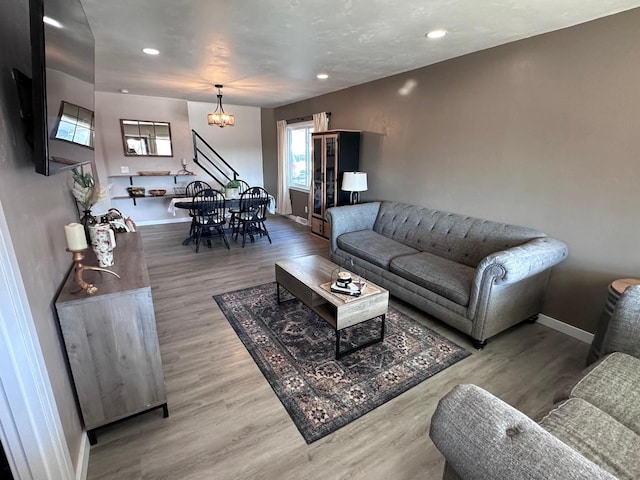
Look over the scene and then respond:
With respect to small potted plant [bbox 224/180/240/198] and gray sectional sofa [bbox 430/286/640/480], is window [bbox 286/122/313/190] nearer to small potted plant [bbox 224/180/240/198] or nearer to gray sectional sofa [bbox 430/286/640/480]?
small potted plant [bbox 224/180/240/198]

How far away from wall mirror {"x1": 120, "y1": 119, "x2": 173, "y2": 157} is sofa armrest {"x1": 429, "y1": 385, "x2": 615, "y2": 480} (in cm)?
681

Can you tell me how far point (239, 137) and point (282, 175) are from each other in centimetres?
149

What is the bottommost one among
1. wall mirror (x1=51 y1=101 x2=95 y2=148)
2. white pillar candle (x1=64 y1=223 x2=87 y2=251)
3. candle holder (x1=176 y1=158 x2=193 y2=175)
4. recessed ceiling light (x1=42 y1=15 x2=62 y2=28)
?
white pillar candle (x1=64 y1=223 x2=87 y2=251)

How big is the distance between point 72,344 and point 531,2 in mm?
3380

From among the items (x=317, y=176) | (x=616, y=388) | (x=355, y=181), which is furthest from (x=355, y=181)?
(x=616, y=388)

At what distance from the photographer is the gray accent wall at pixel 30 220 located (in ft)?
3.76

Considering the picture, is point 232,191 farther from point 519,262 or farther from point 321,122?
point 519,262

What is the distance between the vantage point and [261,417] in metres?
1.85

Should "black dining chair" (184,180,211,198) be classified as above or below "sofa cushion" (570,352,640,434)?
above

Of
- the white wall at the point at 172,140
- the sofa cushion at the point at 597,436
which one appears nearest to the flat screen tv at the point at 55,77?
the sofa cushion at the point at 597,436

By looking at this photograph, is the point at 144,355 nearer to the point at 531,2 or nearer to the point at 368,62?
the point at 531,2

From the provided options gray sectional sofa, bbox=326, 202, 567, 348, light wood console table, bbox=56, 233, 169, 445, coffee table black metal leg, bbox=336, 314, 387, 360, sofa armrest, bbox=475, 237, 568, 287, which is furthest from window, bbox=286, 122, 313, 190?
light wood console table, bbox=56, 233, 169, 445

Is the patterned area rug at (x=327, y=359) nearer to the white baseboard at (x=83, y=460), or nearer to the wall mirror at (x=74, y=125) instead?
the white baseboard at (x=83, y=460)

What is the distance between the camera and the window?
652 cm
